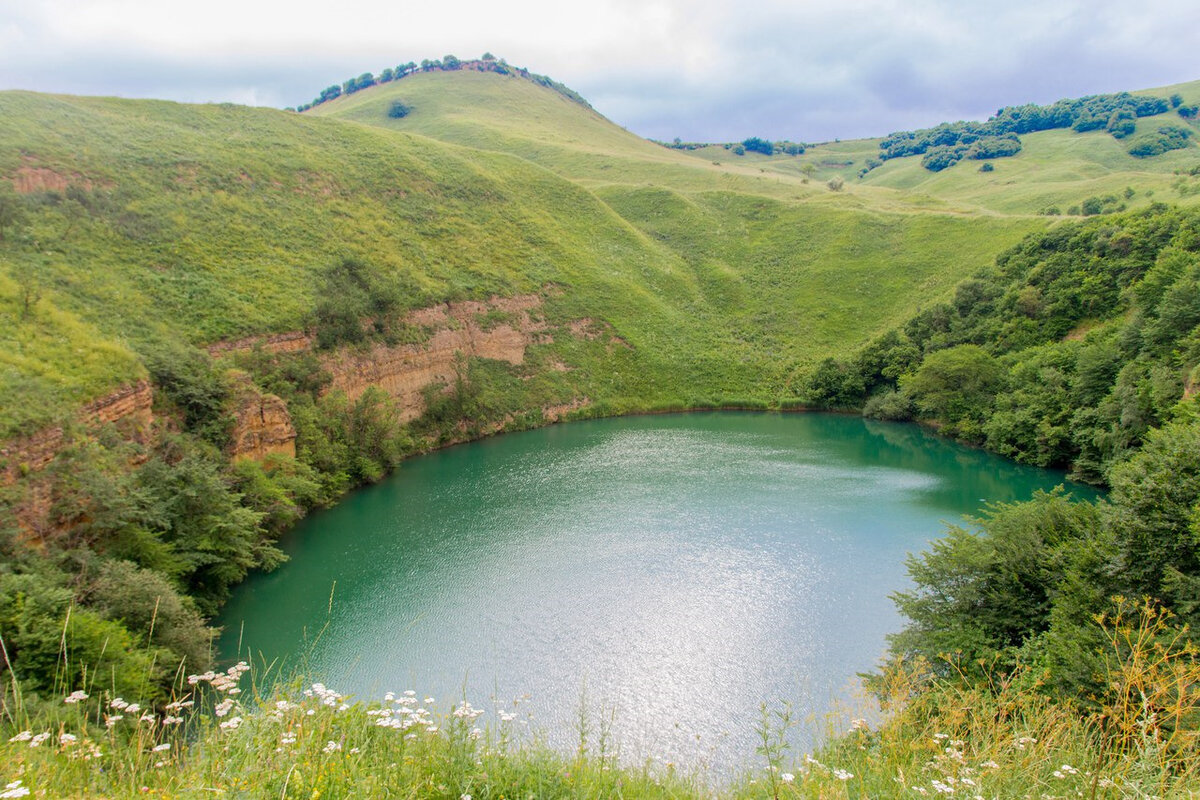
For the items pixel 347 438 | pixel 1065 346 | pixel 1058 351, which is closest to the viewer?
pixel 347 438

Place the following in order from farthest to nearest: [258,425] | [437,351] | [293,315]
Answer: [437,351] < [293,315] < [258,425]

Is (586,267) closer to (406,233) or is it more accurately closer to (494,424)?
(406,233)

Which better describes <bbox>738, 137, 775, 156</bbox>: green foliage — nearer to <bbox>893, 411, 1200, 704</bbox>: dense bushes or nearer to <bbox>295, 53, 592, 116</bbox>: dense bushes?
<bbox>295, 53, 592, 116</bbox>: dense bushes

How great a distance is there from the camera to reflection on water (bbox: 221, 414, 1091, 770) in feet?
55.7

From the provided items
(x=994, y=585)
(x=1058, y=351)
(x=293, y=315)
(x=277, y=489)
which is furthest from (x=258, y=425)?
(x=1058, y=351)

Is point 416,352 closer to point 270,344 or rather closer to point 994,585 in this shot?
point 270,344

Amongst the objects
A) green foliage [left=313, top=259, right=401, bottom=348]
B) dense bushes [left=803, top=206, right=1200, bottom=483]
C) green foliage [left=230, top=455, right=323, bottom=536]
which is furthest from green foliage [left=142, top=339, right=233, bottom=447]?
dense bushes [left=803, top=206, right=1200, bottom=483]

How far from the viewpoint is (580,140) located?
101 m

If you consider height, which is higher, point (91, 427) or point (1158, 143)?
point (1158, 143)

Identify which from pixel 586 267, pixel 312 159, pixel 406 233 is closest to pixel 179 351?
pixel 406 233

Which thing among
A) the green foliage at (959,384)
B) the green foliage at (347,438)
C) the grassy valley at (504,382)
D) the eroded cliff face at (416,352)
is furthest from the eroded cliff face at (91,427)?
the green foliage at (959,384)

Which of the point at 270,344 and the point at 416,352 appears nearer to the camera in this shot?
the point at 270,344

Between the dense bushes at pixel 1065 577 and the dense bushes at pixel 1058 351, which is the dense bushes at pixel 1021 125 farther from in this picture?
the dense bushes at pixel 1065 577

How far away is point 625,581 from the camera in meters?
23.0
